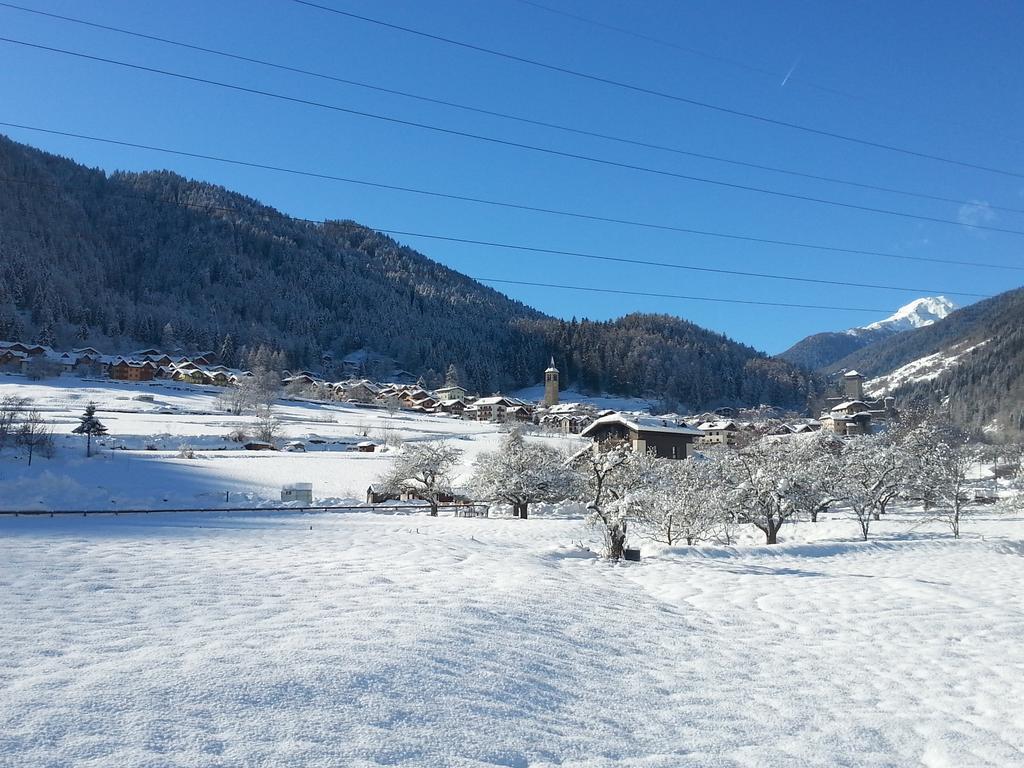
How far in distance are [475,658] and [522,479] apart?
103ft

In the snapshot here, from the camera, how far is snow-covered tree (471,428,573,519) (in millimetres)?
37562

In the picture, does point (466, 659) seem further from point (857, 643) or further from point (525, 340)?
point (525, 340)

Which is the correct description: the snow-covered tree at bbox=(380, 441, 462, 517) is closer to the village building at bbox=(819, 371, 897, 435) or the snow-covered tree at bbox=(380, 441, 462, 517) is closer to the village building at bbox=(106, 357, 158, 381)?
the village building at bbox=(819, 371, 897, 435)

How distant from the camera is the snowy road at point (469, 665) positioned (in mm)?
4359

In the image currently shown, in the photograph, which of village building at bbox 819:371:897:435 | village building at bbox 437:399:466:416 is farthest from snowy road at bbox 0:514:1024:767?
village building at bbox 437:399:466:416

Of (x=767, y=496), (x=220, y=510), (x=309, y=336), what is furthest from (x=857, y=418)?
(x=309, y=336)

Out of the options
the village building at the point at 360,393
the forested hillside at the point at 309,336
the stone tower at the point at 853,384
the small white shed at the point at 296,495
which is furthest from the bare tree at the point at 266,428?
the stone tower at the point at 853,384

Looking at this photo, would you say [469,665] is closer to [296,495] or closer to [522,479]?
[522,479]

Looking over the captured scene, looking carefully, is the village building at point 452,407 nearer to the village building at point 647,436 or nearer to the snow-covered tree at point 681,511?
the village building at point 647,436

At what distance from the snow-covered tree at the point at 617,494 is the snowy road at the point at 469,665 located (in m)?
3.86

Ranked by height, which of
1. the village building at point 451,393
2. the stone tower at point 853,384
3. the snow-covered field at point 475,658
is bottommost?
the snow-covered field at point 475,658

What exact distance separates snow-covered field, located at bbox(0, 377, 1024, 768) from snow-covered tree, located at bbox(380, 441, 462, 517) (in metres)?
23.2

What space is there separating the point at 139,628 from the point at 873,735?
7468 mm

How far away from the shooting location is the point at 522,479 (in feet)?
124
